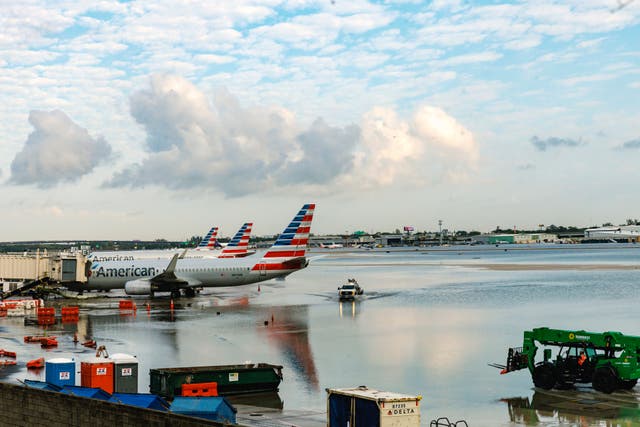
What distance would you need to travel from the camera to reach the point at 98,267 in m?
74.3

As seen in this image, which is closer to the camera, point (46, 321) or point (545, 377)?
point (545, 377)

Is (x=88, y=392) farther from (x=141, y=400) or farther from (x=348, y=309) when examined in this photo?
(x=348, y=309)

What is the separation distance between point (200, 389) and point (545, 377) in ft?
42.8

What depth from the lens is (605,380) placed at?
1080 inches

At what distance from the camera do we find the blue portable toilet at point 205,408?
20.1 m

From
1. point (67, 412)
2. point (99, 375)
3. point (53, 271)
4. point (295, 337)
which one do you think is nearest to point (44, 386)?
point (99, 375)

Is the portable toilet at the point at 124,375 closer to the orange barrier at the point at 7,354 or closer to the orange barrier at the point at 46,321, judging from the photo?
the orange barrier at the point at 7,354

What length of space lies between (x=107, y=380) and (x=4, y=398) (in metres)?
5.01

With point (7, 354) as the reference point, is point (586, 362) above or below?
above

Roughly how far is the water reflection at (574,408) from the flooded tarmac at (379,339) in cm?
4

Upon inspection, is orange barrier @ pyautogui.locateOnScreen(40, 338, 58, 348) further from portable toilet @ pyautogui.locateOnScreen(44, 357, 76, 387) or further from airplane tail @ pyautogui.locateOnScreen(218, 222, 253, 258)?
airplane tail @ pyautogui.locateOnScreen(218, 222, 253, 258)

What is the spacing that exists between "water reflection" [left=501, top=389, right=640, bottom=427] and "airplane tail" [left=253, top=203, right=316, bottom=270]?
4632cm

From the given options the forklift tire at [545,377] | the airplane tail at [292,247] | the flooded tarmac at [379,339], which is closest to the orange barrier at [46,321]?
the flooded tarmac at [379,339]

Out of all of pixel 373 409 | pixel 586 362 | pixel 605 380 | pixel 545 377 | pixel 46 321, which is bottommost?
pixel 46 321
